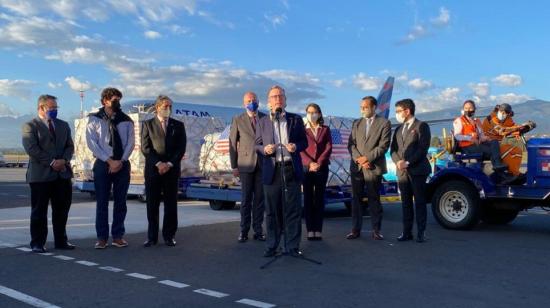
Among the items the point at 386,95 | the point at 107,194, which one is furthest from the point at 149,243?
the point at 386,95

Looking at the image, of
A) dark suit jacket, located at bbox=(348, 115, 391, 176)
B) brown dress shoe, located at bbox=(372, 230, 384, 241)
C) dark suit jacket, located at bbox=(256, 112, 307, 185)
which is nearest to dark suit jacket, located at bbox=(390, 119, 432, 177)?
dark suit jacket, located at bbox=(348, 115, 391, 176)

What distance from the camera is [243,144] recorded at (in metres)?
7.77

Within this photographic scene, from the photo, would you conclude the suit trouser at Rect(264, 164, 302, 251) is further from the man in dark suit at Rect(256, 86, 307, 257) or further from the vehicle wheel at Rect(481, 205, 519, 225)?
the vehicle wheel at Rect(481, 205, 519, 225)

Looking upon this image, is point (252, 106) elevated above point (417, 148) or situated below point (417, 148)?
above

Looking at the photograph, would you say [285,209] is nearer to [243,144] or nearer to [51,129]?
[243,144]

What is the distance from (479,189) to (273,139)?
12.9 feet

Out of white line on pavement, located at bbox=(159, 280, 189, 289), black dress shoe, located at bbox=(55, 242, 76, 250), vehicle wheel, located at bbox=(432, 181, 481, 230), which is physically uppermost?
vehicle wheel, located at bbox=(432, 181, 481, 230)

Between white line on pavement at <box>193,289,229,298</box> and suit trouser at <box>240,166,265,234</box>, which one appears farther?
suit trouser at <box>240,166,265,234</box>

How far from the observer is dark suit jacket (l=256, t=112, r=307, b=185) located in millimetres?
6555

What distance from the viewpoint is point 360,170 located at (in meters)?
8.12

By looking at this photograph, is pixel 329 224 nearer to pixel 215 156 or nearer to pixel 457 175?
pixel 457 175

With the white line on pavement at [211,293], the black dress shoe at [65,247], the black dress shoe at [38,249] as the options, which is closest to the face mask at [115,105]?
the black dress shoe at [65,247]

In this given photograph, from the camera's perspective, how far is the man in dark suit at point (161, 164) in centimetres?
752

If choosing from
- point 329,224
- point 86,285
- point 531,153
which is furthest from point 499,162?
point 86,285
